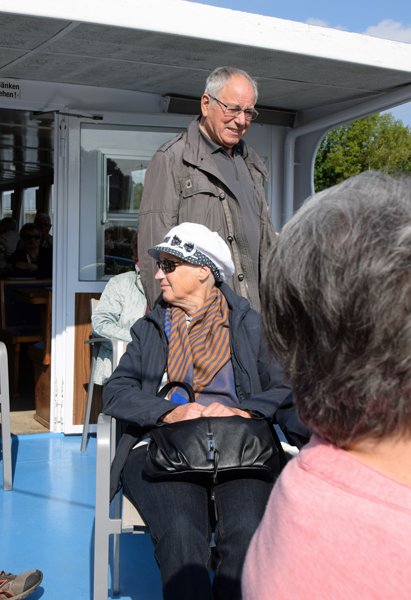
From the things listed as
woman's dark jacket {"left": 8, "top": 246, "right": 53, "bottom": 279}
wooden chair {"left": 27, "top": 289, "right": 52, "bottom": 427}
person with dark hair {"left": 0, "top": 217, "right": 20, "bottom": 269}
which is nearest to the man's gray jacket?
wooden chair {"left": 27, "top": 289, "right": 52, "bottom": 427}

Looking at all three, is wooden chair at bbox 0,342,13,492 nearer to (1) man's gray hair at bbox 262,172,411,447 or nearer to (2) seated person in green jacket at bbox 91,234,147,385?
(2) seated person in green jacket at bbox 91,234,147,385

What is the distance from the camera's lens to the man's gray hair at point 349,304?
714 mm

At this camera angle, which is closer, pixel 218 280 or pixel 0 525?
pixel 218 280

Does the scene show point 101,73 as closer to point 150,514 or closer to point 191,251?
point 191,251

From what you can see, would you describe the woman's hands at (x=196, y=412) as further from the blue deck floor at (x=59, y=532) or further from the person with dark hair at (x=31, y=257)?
the person with dark hair at (x=31, y=257)

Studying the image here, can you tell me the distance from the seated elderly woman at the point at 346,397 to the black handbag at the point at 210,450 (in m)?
1.05

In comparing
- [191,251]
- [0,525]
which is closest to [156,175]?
[191,251]

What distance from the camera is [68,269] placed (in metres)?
4.38

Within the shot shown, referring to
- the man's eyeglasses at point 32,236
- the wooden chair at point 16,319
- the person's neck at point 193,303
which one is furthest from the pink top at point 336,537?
the man's eyeglasses at point 32,236

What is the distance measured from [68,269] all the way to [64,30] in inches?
72.4

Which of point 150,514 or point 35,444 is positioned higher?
point 150,514

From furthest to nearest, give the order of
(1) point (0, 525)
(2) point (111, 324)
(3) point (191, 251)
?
(2) point (111, 324) < (1) point (0, 525) < (3) point (191, 251)

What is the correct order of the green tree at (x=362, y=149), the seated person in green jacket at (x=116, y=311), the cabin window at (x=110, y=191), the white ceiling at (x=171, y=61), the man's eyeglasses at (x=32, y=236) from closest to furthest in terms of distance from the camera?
the white ceiling at (x=171, y=61) < the seated person in green jacket at (x=116, y=311) < the cabin window at (x=110, y=191) < the man's eyeglasses at (x=32, y=236) < the green tree at (x=362, y=149)

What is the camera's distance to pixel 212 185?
112 inches
